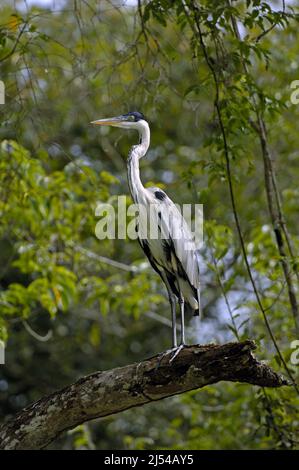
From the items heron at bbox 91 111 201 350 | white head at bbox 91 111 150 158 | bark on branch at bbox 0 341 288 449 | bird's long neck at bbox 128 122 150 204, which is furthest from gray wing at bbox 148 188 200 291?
bark on branch at bbox 0 341 288 449

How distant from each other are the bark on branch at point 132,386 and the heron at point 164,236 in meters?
0.76

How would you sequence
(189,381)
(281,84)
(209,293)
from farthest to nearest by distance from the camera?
(209,293)
(281,84)
(189,381)

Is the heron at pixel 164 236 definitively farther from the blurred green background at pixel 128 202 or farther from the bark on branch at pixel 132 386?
the bark on branch at pixel 132 386

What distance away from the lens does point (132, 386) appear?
11.7 ft

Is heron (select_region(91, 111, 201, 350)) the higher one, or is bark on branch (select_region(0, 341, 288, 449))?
heron (select_region(91, 111, 201, 350))

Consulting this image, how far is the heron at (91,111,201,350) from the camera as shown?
4.44 metres

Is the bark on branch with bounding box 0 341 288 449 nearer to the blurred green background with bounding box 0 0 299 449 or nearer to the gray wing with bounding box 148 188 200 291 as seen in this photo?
the gray wing with bounding box 148 188 200 291

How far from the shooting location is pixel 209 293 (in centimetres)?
956

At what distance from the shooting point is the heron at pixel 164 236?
444 centimetres

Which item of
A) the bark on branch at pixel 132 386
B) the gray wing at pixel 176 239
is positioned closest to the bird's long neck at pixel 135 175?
the gray wing at pixel 176 239

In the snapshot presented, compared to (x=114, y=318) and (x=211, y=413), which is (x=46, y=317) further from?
(x=211, y=413)

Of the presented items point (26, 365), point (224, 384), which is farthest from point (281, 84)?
point (26, 365)

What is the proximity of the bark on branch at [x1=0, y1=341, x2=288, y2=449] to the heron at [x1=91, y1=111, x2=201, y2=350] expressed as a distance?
2.50 feet
